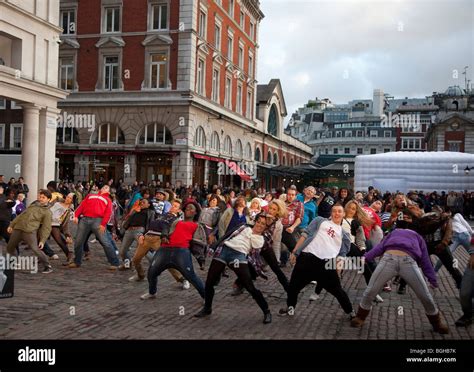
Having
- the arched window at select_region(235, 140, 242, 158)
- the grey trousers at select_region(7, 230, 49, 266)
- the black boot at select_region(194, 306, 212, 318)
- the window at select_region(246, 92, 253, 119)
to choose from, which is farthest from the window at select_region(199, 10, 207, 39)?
the black boot at select_region(194, 306, 212, 318)

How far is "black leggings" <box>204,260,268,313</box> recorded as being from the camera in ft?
24.3

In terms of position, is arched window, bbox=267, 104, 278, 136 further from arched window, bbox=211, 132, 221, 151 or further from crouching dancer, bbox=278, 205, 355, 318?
crouching dancer, bbox=278, 205, 355, 318

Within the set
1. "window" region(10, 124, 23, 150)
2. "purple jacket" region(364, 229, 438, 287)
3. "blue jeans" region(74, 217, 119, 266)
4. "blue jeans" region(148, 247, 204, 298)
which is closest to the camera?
"purple jacket" region(364, 229, 438, 287)

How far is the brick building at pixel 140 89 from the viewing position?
32.4m

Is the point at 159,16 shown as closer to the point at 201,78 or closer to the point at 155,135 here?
the point at 201,78

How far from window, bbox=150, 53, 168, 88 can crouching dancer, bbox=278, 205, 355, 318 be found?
26762 millimetres

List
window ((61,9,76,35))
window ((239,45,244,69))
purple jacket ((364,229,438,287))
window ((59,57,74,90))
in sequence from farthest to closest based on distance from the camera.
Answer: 1. window ((239,45,244,69))
2. window ((59,57,74,90))
3. window ((61,9,76,35))
4. purple jacket ((364,229,438,287))

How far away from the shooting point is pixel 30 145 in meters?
21.8

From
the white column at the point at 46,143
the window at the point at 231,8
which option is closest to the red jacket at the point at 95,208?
the white column at the point at 46,143

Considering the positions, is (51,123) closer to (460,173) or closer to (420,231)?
(420,231)

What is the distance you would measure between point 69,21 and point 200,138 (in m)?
12.1

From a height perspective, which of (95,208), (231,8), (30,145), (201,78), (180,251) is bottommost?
(180,251)

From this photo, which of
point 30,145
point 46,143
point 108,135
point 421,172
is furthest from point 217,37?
point 30,145

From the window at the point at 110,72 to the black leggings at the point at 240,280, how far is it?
28.6 meters
